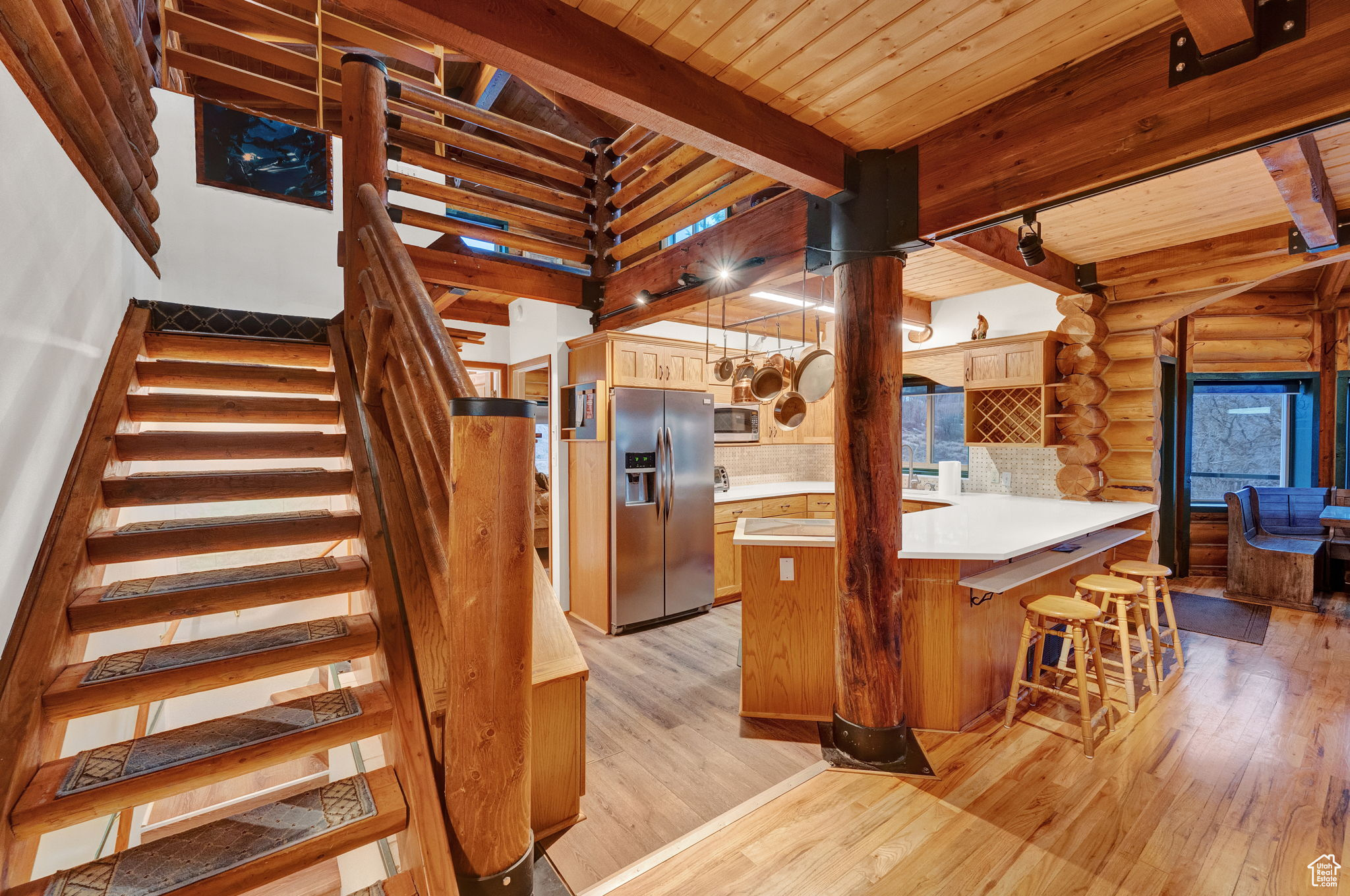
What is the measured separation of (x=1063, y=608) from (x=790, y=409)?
5.48 feet

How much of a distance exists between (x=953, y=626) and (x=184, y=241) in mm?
4905

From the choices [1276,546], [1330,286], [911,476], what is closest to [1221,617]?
[1276,546]

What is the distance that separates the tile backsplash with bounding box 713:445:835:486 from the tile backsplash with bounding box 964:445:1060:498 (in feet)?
4.43

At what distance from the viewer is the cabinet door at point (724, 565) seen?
5066 mm

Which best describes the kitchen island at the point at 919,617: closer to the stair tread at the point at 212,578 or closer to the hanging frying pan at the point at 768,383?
the hanging frying pan at the point at 768,383

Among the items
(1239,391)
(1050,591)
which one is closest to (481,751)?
(1050,591)

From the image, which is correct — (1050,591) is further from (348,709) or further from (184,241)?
(184,241)

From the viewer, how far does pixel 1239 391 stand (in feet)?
20.0

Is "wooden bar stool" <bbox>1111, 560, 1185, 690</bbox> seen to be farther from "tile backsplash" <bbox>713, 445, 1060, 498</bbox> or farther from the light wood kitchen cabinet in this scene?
the light wood kitchen cabinet

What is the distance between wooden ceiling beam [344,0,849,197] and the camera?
5.25 feet

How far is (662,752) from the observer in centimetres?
281

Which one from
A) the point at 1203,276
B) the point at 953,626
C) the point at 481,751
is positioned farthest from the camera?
the point at 1203,276

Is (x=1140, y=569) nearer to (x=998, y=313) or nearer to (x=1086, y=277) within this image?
(x=1086, y=277)

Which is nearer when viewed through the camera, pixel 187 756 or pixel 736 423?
pixel 187 756
